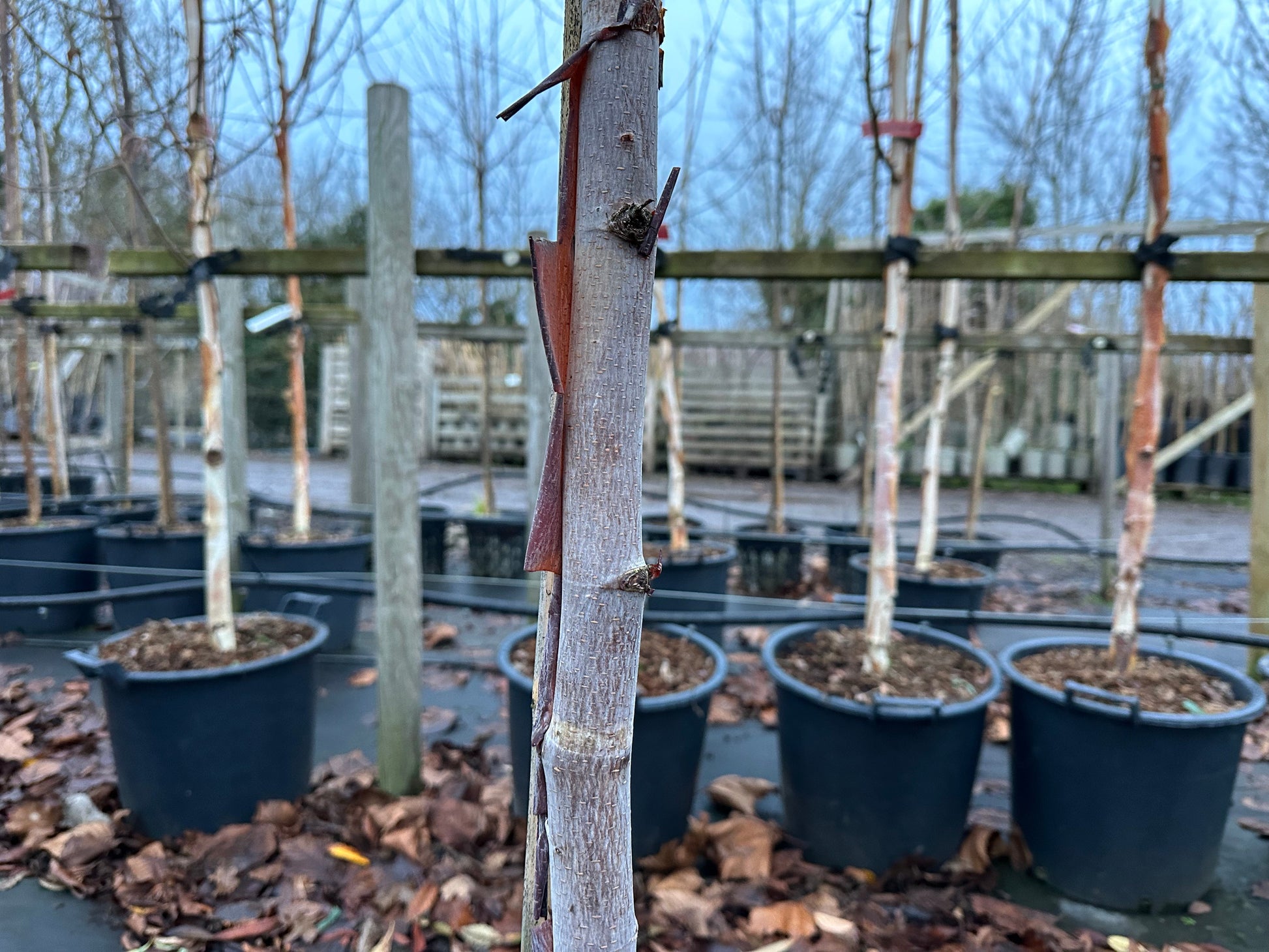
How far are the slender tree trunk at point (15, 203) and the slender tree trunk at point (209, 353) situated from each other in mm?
422

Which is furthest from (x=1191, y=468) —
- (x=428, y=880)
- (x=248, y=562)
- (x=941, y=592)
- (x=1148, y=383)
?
(x=428, y=880)

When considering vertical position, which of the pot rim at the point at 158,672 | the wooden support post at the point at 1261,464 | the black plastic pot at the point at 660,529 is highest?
the wooden support post at the point at 1261,464

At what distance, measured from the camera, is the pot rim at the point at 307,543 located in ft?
12.5

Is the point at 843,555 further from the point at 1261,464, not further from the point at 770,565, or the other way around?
the point at 1261,464

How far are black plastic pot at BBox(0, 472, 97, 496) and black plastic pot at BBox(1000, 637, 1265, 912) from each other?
7.26m

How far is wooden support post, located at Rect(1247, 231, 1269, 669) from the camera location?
313 centimetres

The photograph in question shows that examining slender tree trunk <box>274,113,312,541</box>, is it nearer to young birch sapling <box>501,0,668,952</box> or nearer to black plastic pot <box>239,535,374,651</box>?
black plastic pot <box>239,535,374,651</box>

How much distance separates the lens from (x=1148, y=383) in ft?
6.89

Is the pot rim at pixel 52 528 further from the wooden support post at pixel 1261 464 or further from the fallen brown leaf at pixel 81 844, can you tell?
the wooden support post at pixel 1261 464

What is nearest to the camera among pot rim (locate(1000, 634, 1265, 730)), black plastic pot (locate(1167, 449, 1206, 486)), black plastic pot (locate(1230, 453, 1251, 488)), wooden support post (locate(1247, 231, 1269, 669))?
pot rim (locate(1000, 634, 1265, 730))

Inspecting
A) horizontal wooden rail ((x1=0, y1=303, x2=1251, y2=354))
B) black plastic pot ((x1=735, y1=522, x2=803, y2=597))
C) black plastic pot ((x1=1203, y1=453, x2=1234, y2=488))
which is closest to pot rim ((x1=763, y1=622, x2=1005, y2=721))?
horizontal wooden rail ((x1=0, y1=303, x2=1251, y2=354))

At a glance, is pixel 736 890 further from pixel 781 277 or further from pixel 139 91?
pixel 139 91

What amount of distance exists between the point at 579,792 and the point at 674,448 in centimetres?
347

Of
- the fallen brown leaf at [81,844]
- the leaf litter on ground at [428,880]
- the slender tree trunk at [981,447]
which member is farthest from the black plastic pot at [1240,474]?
the fallen brown leaf at [81,844]
